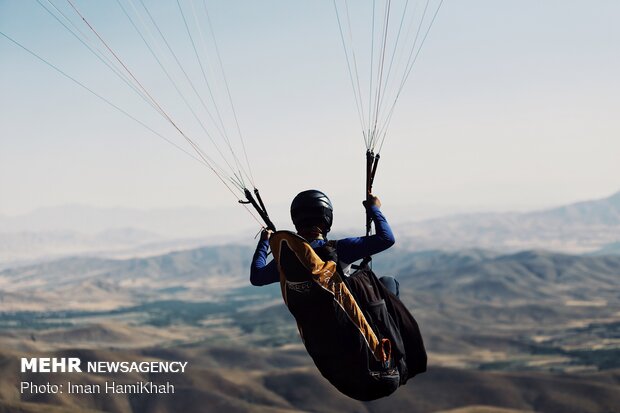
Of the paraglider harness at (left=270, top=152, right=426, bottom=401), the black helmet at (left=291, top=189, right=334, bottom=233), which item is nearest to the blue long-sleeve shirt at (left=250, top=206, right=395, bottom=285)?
the paraglider harness at (left=270, top=152, right=426, bottom=401)

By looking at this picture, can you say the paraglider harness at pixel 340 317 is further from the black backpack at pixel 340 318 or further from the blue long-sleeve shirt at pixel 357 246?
the blue long-sleeve shirt at pixel 357 246

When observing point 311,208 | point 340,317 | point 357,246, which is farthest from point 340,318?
point 311,208

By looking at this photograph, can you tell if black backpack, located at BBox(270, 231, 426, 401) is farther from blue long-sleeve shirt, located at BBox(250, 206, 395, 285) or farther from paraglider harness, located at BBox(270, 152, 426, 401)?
blue long-sleeve shirt, located at BBox(250, 206, 395, 285)

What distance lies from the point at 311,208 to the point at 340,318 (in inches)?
60.3

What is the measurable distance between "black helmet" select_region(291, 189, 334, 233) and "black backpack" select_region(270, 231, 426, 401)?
16.6 inches

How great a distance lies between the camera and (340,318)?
10648mm

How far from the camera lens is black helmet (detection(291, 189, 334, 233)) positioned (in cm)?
1084

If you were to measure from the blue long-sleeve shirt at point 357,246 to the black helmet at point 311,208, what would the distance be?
31 centimetres

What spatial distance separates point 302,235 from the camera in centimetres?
1125

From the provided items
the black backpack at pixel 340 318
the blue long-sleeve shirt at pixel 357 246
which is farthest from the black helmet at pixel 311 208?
the black backpack at pixel 340 318

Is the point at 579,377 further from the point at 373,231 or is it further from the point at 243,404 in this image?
the point at 373,231

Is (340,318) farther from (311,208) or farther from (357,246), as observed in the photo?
(311,208)

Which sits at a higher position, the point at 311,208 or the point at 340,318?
the point at 311,208

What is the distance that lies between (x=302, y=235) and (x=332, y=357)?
1.74 m
